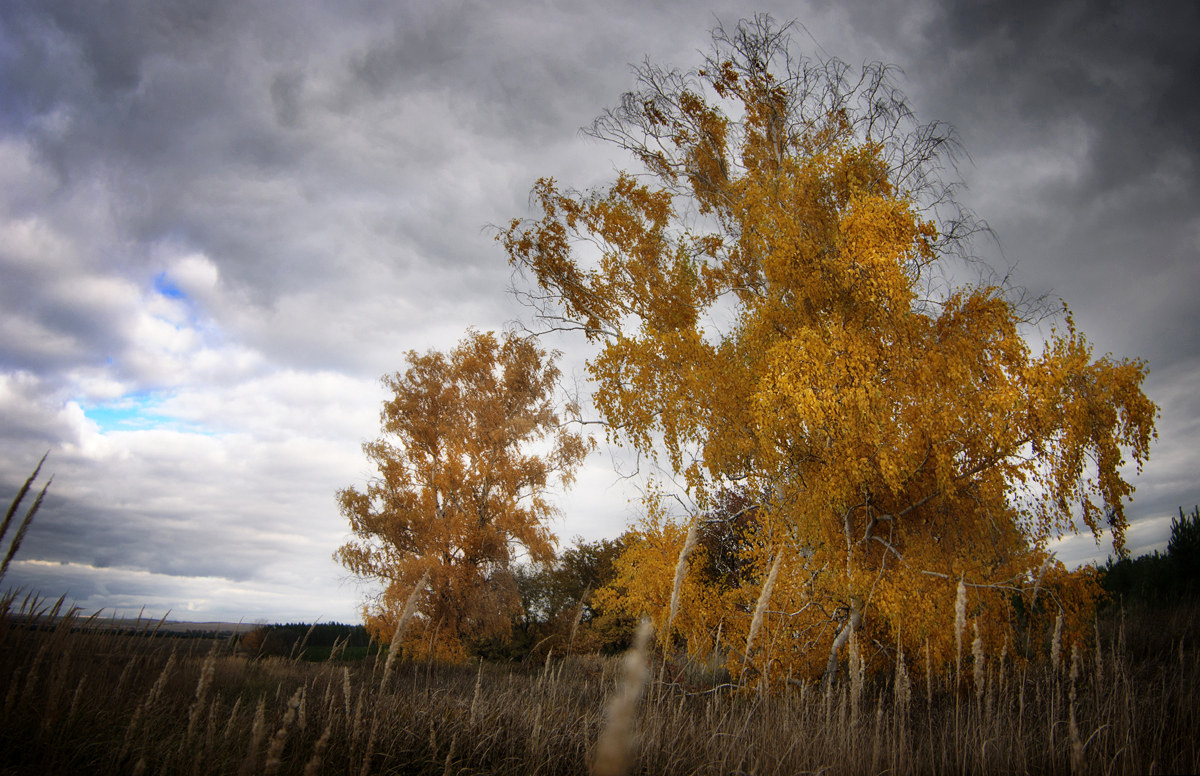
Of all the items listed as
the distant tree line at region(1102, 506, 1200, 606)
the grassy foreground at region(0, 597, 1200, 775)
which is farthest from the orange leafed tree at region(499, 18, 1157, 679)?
the distant tree line at region(1102, 506, 1200, 606)

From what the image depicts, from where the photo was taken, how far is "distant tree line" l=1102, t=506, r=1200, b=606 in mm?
15531

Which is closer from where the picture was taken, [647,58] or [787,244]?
[787,244]

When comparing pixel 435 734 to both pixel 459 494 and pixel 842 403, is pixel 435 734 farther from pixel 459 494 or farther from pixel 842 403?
pixel 459 494

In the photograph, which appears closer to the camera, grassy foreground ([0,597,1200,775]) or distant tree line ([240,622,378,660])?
grassy foreground ([0,597,1200,775])

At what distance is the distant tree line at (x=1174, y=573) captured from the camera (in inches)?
611

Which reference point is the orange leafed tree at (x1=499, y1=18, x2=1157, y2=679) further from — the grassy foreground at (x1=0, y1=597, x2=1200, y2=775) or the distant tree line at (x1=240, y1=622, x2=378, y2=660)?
the distant tree line at (x1=240, y1=622, x2=378, y2=660)

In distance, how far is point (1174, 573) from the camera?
16.2m

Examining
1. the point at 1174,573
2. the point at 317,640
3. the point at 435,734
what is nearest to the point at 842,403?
the point at 435,734

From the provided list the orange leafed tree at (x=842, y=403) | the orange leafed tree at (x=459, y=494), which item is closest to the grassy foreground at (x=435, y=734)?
the orange leafed tree at (x=842, y=403)

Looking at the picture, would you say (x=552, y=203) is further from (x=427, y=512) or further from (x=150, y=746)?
(x=150, y=746)

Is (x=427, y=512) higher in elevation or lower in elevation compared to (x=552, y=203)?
lower

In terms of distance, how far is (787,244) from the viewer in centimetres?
944

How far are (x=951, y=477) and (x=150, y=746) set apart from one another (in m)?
9.70

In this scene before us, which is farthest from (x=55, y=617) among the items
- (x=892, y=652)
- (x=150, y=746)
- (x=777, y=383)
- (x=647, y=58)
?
(x=647, y=58)
